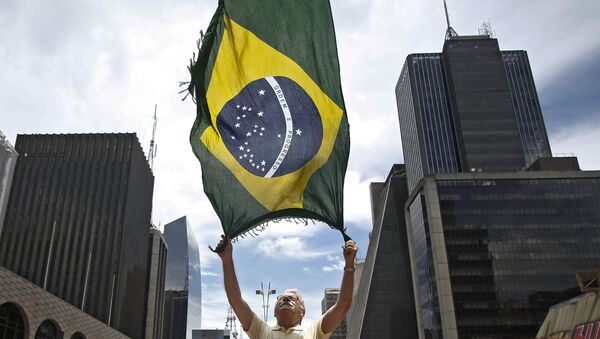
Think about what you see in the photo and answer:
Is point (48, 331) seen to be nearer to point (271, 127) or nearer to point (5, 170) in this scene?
point (271, 127)

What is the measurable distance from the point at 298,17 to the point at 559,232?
9232 centimetres

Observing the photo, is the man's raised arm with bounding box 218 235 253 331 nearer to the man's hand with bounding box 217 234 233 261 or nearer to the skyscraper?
the man's hand with bounding box 217 234 233 261

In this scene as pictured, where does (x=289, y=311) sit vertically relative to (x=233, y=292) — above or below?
below

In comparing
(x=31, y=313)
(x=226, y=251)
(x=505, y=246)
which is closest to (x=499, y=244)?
(x=505, y=246)

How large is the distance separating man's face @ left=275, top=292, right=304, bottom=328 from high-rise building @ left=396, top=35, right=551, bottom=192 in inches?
4843

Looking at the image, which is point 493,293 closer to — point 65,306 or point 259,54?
point 65,306

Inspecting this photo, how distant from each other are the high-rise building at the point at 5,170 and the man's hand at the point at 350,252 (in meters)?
103

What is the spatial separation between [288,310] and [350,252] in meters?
0.87

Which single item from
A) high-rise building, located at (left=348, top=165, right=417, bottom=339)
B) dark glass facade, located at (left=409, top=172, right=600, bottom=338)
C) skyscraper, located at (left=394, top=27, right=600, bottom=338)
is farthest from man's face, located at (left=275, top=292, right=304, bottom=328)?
high-rise building, located at (left=348, top=165, right=417, bottom=339)

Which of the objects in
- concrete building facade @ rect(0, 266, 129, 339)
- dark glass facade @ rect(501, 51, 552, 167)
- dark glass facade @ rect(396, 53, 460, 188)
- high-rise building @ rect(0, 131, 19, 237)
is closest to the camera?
concrete building facade @ rect(0, 266, 129, 339)

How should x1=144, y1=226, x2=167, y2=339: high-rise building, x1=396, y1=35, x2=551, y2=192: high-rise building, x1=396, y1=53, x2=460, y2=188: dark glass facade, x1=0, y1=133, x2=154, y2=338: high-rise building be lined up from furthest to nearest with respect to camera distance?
x1=144, y1=226, x2=167, y2=339: high-rise building
x1=396, y1=53, x2=460, y2=188: dark glass facade
x1=396, y1=35, x2=551, y2=192: high-rise building
x1=0, y1=133, x2=154, y2=338: high-rise building

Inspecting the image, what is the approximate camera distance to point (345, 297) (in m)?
5.58

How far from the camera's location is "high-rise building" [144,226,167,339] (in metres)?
130

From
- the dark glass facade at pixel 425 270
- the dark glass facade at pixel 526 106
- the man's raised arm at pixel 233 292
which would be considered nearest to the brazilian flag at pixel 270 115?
the man's raised arm at pixel 233 292
